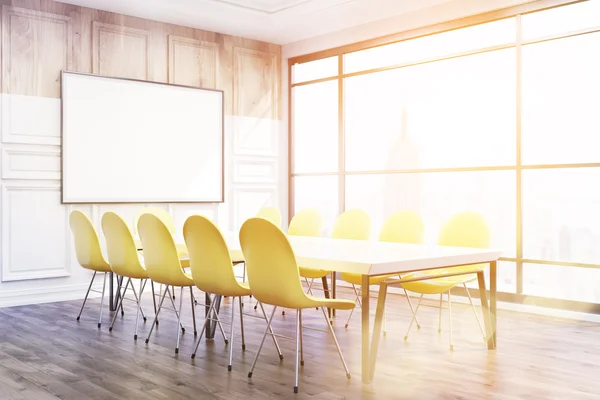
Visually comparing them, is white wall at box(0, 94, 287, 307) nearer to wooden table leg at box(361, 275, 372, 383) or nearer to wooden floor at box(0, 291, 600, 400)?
wooden floor at box(0, 291, 600, 400)

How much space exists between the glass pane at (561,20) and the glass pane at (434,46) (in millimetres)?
175

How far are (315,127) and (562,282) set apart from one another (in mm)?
3855

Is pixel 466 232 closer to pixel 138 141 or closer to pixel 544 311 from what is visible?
pixel 544 311

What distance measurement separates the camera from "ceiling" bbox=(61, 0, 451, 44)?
7.02 m

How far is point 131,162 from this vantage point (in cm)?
740

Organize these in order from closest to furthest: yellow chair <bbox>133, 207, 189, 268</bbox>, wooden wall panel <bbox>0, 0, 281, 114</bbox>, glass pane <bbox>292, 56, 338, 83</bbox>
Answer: yellow chair <bbox>133, 207, 189, 268</bbox> → wooden wall panel <bbox>0, 0, 281, 114</bbox> → glass pane <bbox>292, 56, 338, 83</bbox>

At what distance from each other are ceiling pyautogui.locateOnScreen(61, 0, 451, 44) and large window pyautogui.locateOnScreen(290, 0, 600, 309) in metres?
0.44

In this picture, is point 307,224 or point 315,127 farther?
point 315,127

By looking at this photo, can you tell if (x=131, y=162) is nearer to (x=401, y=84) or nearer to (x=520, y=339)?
(x=401, y=84)

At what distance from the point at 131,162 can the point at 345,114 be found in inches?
106

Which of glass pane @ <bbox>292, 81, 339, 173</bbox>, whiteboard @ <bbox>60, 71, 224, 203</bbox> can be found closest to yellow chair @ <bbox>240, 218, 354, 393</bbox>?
whiteboard @ <bbox>60, 71, 224, 203</bbox>

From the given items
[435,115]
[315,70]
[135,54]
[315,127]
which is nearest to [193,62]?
[135,54]

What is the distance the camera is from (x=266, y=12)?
7793 millimetres

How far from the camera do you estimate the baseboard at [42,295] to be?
256 inches
